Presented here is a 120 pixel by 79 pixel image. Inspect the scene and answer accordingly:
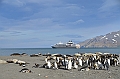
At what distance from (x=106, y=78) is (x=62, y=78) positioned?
2.13 m

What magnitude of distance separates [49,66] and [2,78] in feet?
16.2

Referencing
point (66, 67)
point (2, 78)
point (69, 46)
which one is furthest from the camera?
point (69, 46)

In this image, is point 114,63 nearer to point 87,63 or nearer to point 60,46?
point 87,63

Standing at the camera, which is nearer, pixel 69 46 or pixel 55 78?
pixel 55 78

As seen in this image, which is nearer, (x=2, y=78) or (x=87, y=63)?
(x=2, y=78)

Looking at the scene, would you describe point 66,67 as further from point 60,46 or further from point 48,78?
point 60,46

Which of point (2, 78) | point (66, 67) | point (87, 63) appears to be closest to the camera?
point (2, 78)

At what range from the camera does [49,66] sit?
14.2 meters

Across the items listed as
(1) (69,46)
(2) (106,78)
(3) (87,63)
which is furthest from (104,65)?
(1) (69,46)

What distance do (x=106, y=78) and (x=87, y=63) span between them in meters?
6.02

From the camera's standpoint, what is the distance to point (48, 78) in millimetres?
9961

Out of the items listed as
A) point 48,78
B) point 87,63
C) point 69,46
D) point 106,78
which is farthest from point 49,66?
point 69,46

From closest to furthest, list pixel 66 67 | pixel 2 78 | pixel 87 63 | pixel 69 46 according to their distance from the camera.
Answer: pixel 2 78 < pixel 66 67 < pixel 87 63 < pixel 69 46

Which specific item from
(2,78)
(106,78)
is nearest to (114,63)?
(106,78)
